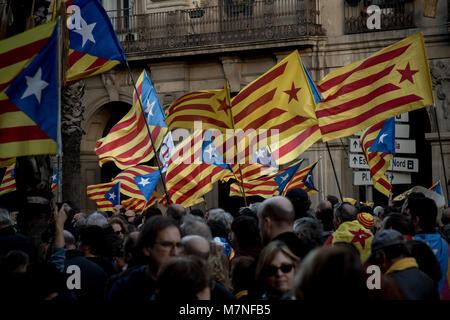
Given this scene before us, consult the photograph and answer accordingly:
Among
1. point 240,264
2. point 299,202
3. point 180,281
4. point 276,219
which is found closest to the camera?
point 180,281

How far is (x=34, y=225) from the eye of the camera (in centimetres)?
685

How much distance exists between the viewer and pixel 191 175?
12336 millimetres

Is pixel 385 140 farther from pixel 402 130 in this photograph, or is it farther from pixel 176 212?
pixel 176 212

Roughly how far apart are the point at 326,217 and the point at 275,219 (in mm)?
3537

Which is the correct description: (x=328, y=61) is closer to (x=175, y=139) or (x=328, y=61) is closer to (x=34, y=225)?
(x=175, y=139)

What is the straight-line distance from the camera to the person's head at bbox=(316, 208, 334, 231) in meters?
9.11

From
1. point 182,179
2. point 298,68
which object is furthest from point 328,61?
point 298,68

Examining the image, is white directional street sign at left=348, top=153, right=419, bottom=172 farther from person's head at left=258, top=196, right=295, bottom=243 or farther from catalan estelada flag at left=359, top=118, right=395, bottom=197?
person's head at left=258, top=196, right=295, bottom=243

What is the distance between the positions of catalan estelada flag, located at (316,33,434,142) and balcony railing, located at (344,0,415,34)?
9.73 metres

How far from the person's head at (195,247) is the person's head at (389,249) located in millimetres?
1096

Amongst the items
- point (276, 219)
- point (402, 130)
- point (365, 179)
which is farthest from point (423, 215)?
point (402, 130)

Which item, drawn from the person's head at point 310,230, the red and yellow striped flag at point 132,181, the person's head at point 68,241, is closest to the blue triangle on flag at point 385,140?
the red and yellow striped flag at point 132,181

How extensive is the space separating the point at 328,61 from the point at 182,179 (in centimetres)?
857
